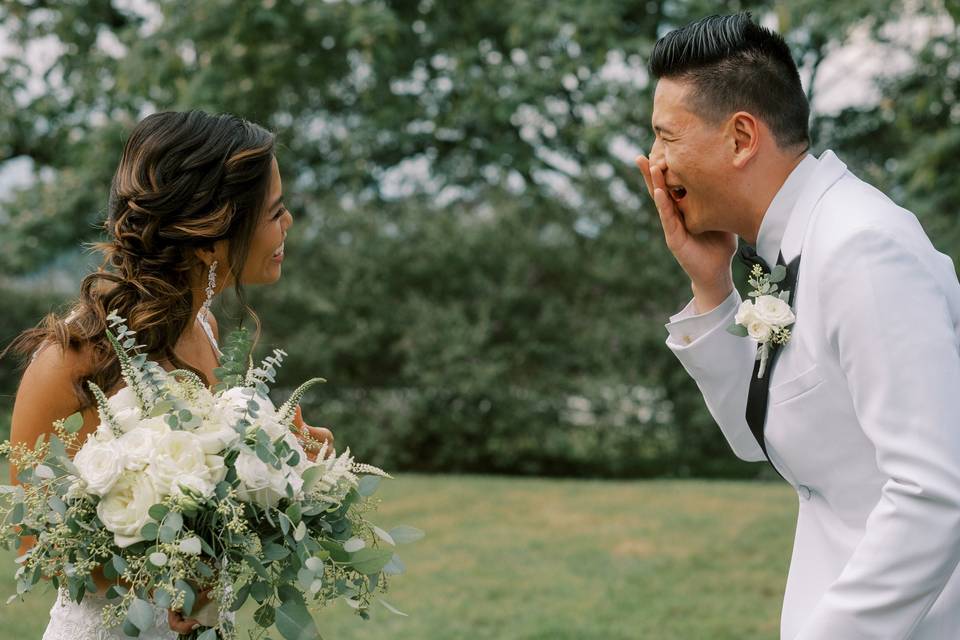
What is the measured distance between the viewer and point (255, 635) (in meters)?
2.47

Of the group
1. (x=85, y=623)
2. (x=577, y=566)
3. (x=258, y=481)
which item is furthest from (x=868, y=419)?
(x=577, y=566)

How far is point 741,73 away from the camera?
237 cm

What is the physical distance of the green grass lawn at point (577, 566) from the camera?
639 centimetres

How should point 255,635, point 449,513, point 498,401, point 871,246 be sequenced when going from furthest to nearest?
1. point 498,401
2. point 449,513
3. point 255,635
4. point 871,246

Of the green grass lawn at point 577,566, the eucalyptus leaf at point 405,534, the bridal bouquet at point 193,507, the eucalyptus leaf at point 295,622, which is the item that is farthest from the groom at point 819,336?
the green grass lawn at point 577,566

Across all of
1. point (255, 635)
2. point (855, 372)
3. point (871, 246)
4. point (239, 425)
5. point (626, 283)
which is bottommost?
point (255, 635)

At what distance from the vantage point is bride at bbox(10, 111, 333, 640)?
2689mm

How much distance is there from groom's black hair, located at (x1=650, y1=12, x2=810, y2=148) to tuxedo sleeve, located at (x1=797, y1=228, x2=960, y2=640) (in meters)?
0.58

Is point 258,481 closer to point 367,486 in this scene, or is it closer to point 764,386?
point 367,486

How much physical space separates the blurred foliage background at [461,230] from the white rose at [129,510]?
9468 mm

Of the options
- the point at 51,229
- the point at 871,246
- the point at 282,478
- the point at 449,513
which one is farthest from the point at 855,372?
the point at 51,229

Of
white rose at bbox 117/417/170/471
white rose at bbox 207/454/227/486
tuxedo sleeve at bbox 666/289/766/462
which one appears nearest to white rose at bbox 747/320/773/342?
tuxedo sleeve at bbox 666/289/766/462

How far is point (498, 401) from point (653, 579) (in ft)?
17.2

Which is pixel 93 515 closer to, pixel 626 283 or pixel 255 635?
pixel 255 635
